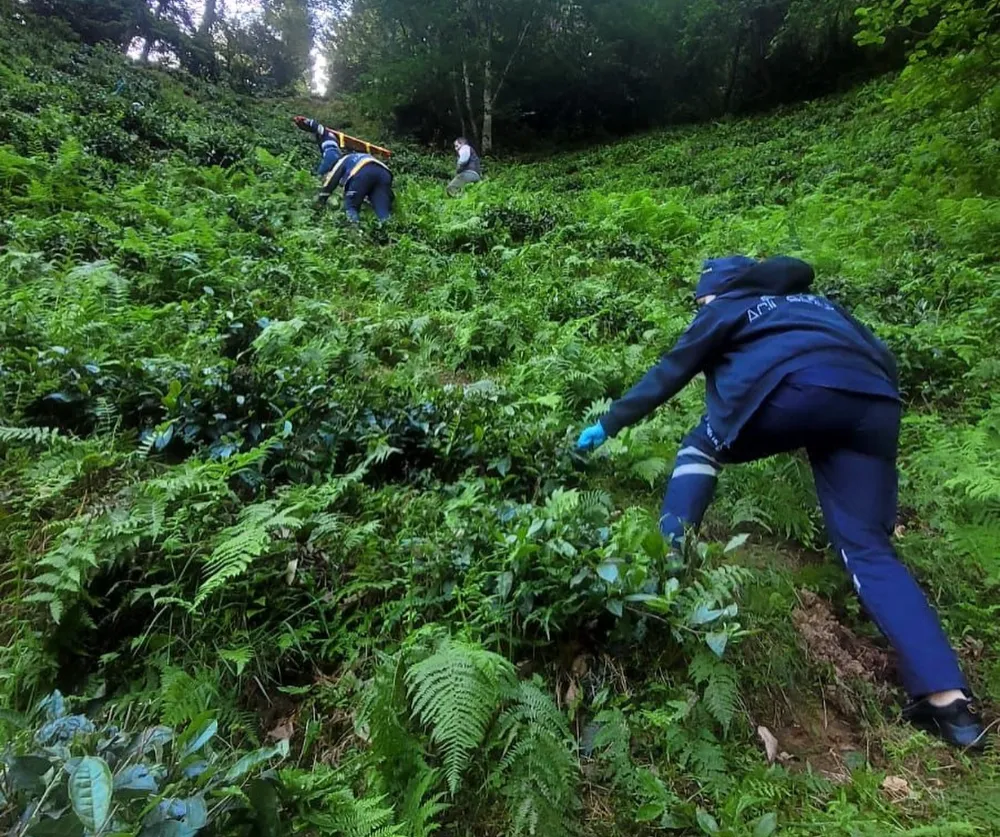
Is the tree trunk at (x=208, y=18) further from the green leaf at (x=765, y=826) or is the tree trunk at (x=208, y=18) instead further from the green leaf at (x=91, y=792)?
the green leaf at (x=765, y=826)

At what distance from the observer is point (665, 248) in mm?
8711

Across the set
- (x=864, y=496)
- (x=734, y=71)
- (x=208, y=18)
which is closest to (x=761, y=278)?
(x=864, y=496)

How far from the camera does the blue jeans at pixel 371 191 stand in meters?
9.43

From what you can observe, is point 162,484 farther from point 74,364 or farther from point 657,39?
Result: point 657,39

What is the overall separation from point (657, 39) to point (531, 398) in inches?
1099

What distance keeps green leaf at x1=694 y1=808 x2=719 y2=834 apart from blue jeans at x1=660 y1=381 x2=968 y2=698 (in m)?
1.06

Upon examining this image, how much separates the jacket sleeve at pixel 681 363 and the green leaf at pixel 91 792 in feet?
9.04

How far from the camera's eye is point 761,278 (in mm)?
3355

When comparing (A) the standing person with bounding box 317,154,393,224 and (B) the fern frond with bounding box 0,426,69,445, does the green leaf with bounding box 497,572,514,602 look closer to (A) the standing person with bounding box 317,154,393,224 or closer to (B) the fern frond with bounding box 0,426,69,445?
(B) the fern frond with bounding box 0,426,69,445

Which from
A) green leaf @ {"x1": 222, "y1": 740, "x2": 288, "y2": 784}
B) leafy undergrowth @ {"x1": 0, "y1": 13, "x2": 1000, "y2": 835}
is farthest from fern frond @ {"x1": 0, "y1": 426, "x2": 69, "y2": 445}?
green leaf @ {"x1": 222, "y1": 740, "x2": 288, "y2": 784}

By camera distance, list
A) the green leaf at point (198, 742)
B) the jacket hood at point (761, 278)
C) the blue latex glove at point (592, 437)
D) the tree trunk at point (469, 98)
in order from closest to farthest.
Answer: the green leaf at point (198, 742) < the jacket hood at point (761, 278) < the blue latex glove at point (592, 437) < the tree trunk at point (469, 98)

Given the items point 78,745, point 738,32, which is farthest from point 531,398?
point 738,32

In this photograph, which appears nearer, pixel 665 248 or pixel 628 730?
pixel 628 730

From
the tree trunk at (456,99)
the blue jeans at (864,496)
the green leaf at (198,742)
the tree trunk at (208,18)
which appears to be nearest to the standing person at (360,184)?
the blue jeans at (864,496)
